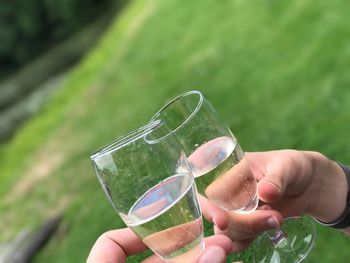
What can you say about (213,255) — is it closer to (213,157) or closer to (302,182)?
(213,157)


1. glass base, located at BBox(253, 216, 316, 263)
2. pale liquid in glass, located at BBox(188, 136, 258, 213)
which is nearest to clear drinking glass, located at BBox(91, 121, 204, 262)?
pale liquid in glass, located at BBox(188, 136, 258, 213)

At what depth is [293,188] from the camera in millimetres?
2121

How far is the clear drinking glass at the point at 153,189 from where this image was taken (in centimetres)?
152

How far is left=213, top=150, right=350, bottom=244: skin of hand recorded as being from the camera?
1.86 meters

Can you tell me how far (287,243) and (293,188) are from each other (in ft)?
0.59

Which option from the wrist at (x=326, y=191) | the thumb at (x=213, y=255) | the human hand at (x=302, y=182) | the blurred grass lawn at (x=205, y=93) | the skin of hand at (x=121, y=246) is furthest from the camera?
the blurred grass lawn at (x=205, y=93)

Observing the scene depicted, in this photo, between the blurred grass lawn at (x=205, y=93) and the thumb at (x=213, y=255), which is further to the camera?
the blurred grass lawn at (x=205, y=93)

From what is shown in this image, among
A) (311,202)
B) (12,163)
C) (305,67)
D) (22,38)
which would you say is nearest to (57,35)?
(22,38)

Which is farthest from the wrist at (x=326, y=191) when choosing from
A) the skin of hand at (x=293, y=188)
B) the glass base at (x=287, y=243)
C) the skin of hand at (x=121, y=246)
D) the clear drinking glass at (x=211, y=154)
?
the skin of hand at (x=121, y=246)

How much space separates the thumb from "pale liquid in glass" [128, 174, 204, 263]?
59 millimetres

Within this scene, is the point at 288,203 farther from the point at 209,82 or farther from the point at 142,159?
the point at 209,82

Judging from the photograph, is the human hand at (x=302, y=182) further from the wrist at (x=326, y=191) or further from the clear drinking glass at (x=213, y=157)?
the clear drinking glass at (x=213, y=157)

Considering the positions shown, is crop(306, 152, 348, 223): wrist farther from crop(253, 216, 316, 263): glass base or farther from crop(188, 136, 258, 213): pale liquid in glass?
crop(188, 136, 258, 213): pale liquid in glass

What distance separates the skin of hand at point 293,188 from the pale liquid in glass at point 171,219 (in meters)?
0.30
